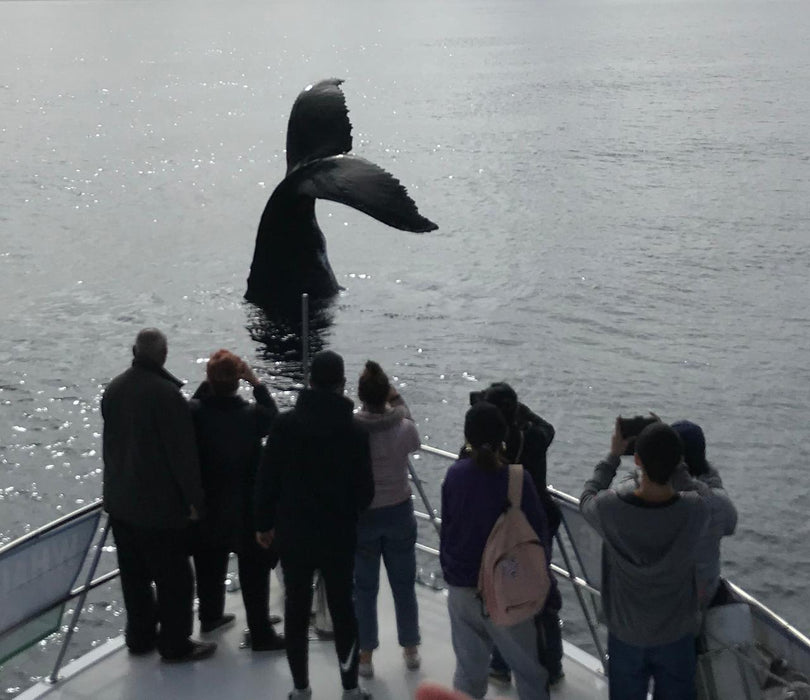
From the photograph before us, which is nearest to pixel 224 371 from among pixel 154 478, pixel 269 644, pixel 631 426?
pixel 154 478

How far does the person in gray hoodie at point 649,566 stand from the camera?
572 cm

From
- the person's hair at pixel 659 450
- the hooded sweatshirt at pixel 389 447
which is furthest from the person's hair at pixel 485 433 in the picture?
the hooded sweatshirt at pixel 389 447

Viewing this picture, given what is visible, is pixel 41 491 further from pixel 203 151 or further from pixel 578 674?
pixel 203 151

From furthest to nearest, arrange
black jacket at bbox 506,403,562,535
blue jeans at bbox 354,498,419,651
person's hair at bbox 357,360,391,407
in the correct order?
blue jeans at bbox 354,498,419,651
person's hair at bbox 357,360,391,407
black jacket at bbox 506,403,562,535

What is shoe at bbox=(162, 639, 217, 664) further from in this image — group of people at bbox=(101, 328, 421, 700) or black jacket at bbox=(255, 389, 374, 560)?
black jacket at bbox=(255, 389, 374, 560)

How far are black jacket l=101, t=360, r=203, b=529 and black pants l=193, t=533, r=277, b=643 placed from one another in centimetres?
43

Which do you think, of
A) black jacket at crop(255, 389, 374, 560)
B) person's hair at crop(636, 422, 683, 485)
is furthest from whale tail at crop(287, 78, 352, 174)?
person's hair at crop(636, 422, 683, 485)

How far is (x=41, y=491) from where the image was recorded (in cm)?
1502

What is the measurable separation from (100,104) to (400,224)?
5068 cm

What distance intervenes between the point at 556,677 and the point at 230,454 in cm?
217

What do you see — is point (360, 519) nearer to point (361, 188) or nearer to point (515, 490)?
point (515, 490)

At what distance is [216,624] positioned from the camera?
761 centimetres

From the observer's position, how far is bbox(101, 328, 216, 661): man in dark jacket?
22.3 ft

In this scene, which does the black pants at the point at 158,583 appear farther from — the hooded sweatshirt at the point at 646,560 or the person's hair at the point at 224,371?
the hooded sweatshirt at the point at 646,560
